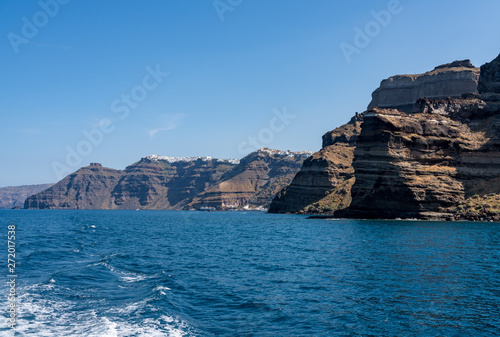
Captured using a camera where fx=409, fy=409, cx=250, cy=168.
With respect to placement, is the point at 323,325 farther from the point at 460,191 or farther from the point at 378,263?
the point at 460,191

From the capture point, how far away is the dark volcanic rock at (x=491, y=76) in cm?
16338

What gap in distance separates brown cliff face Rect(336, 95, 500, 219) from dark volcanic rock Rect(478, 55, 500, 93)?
3258cm

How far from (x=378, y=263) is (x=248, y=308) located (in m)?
19.6

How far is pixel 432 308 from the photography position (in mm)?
24781

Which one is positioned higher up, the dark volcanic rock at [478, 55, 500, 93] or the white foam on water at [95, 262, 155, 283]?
the dark volcanic rock at [478, 55, 500, 93]

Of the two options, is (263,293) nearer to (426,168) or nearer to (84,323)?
(84,323)

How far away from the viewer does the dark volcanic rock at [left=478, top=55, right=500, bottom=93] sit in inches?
6432

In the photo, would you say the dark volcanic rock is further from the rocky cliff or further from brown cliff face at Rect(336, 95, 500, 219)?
brown cliff face at Rect(336, 95, 500, 219)

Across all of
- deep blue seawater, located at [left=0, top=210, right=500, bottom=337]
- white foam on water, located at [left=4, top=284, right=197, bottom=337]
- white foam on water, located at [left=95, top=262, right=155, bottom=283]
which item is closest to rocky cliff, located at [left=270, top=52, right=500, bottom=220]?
deep blue seawater, located at [left=0, top=210, right=500, bottom=337]

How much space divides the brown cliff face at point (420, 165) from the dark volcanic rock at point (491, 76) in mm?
32580

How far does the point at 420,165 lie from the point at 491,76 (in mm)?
73775

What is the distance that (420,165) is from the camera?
4860 inches

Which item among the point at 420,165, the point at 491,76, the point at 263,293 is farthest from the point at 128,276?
the point at 491,76

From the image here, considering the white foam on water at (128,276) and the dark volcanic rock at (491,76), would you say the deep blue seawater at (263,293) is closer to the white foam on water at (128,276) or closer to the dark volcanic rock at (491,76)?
the white foam on water at (128,276)
